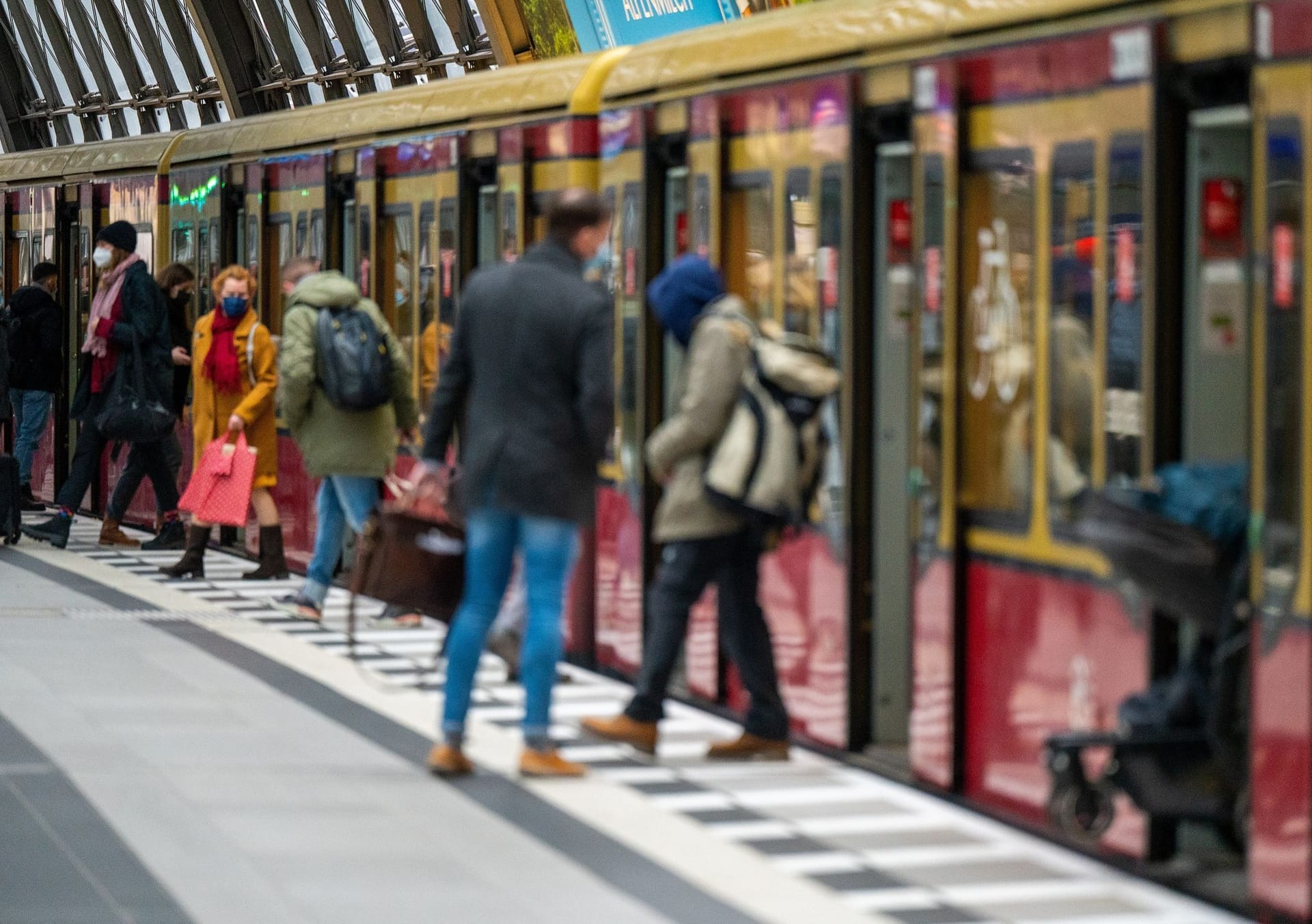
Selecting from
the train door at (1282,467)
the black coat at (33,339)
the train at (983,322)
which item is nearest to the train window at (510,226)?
the train at (983,322)

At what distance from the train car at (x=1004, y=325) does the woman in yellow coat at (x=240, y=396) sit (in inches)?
155

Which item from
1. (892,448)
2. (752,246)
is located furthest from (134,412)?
(892,448)

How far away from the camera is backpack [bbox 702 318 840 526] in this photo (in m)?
7.68

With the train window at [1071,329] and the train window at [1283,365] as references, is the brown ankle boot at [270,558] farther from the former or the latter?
the train window at [1283,365]

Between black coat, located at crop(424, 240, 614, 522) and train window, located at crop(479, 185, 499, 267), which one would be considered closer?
black coat, located at crop(424, 240, 614, 522)

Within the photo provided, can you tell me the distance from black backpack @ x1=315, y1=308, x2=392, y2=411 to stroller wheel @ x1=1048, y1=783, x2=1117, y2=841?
5412 millimetres

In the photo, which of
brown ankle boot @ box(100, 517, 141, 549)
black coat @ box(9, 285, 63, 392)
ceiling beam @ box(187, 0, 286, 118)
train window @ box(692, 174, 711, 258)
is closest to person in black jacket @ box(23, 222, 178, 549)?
brown ankle boot @ box(100, 517, 141, 549)

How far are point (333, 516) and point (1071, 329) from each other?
5.51 m

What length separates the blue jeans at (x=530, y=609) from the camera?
7551 millimetres

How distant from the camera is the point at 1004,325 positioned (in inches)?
278

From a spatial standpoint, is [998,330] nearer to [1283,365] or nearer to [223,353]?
[1283,365]

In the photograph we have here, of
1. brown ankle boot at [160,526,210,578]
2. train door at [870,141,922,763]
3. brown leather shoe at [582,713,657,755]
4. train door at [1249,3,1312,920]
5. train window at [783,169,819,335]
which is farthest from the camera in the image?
brown ankle boot at [160,526,210,578]

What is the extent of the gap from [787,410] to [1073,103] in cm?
143

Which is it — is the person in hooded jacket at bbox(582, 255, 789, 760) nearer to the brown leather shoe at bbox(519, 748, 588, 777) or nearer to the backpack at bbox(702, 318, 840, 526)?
the backpack at bbox(702, 318, 840, 526)
